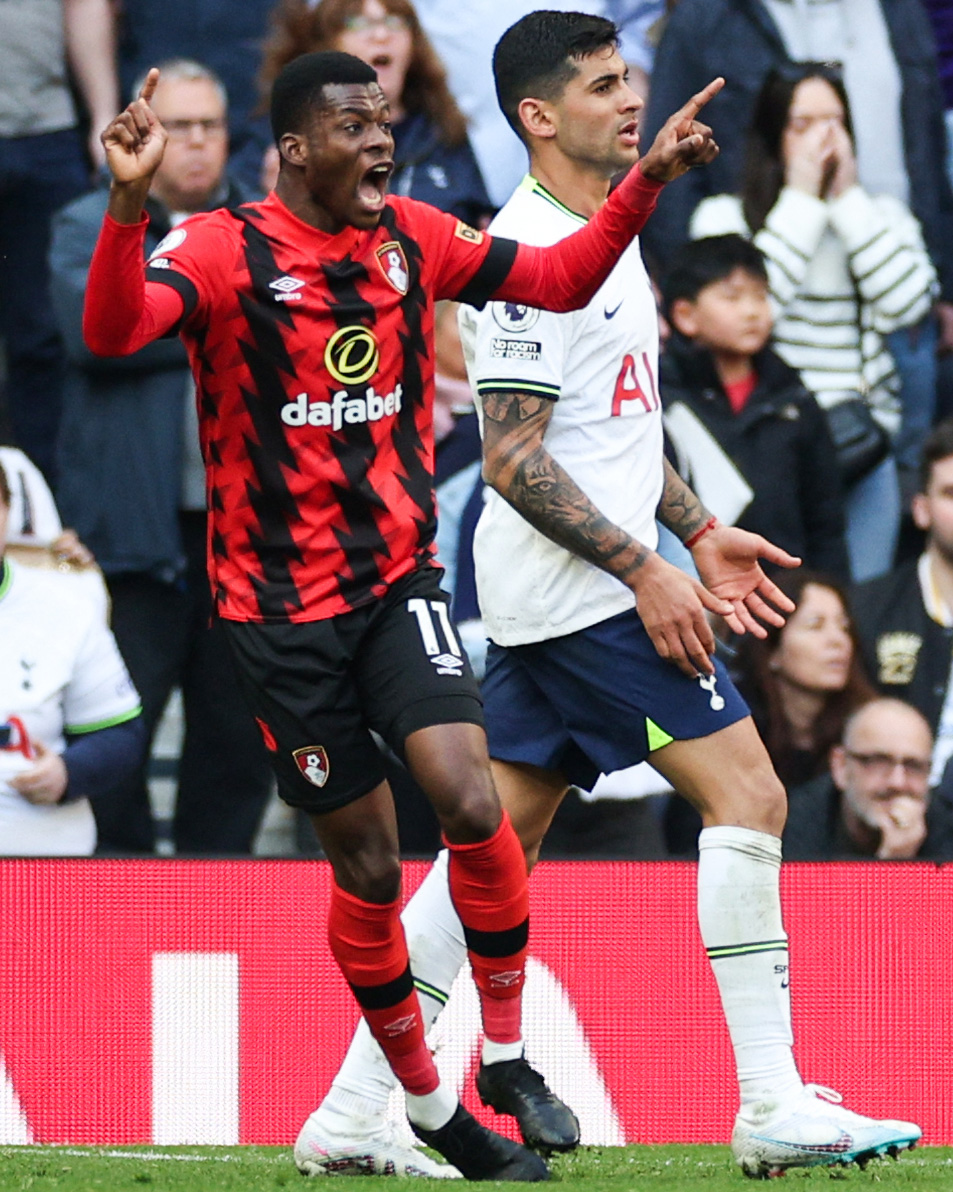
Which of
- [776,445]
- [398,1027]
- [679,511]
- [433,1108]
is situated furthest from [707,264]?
[433,1108]

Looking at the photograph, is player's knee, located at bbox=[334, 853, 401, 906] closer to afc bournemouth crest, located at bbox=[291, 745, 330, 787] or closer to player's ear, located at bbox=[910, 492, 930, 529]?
afc bournemouth crest, located at bbox=[291, 745, 330, 787]

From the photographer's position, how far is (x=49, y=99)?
254 inches

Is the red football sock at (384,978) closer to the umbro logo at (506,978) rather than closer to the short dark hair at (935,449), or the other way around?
the umbro logo at (506,978)

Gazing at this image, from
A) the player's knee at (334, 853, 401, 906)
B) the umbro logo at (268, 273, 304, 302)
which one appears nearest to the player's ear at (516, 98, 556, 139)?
the umbro logo at (268, 273, 304, 302)

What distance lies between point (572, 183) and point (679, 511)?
747mm

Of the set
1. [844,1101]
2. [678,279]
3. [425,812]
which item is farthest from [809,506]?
[844,1101]

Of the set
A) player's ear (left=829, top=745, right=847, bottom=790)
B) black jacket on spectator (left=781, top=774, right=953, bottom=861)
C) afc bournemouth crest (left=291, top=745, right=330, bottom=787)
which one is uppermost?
afc bournemouth crest (left=291, top=745, right=330, bottom=787)

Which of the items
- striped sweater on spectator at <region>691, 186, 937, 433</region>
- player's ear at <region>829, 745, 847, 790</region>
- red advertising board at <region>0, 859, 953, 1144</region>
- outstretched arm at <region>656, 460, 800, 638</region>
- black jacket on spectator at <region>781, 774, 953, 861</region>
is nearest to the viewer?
outstretched arm at <region>656, 460, 800, 638</region>

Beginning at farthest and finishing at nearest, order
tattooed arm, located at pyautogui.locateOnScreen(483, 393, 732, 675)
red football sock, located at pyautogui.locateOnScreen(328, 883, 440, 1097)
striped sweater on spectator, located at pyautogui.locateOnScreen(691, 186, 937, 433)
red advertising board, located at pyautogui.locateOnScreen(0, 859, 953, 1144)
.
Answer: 1. striped sweater on spectator, located at pyautogui.locateOnScreen(691, 186, 937, 433)
2. red advertising board, located at pyautogui.locateOnScreen(0, 859, 953, 1144)
3. tattooed arm, located at pyautogui.locateOnScreen(483, 393, 732, 675)
4. red football sock, located at pyautogui.locateOnScreen(328, 883, 440, 1097)

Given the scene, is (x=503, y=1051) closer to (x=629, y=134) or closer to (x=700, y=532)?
(x=700, y=532)

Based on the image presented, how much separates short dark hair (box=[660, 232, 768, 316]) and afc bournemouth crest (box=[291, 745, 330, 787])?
3022 mm

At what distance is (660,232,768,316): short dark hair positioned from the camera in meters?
6.42

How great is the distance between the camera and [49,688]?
5.77 meters

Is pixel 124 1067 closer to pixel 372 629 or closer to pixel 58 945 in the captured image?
pixel 58 945
